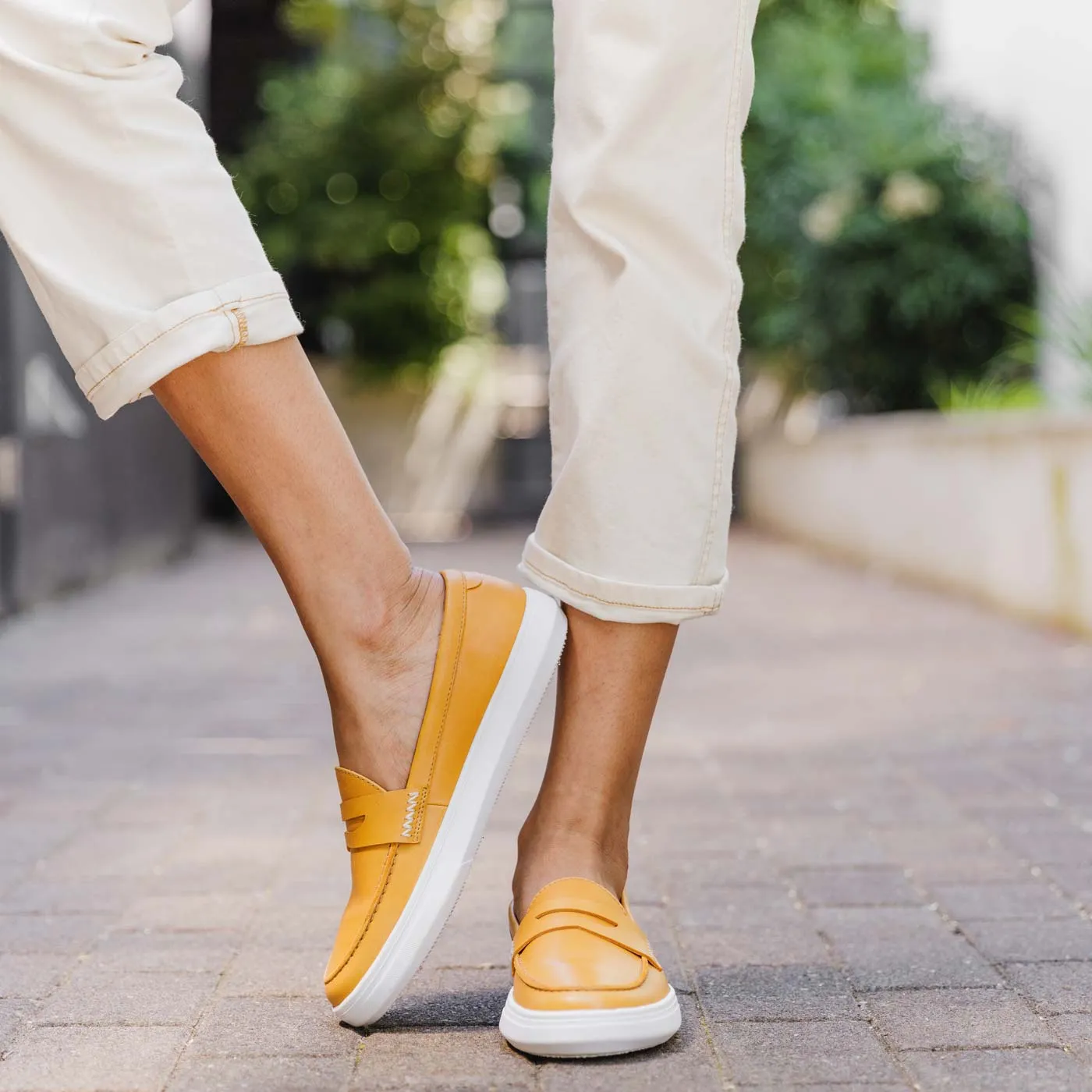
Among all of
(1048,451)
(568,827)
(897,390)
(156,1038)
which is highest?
(568,827)

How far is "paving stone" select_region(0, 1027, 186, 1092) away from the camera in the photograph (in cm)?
117

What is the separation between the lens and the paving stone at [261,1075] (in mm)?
1158

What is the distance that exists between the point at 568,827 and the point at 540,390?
43.3 ft

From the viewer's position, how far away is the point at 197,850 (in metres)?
2.01

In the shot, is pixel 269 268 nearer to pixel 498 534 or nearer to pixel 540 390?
pixel 498 534

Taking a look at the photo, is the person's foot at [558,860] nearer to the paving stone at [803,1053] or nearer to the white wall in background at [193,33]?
the paving stone at [803,1053]

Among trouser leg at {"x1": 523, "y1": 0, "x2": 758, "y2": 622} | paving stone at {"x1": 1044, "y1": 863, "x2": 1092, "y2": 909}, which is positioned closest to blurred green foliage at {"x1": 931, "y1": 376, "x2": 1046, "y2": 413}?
paving stone at {"x1": 1044, "y1": 863, "x2": 1092, "y2": 909}

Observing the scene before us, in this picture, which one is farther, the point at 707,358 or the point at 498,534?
the point at 498,534

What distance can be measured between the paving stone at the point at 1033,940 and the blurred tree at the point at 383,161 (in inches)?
446

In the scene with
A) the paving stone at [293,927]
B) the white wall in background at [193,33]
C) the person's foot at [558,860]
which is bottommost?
the paving stone at [293,927]

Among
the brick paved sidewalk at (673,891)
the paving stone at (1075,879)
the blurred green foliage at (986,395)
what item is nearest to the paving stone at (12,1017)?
the brick paved sidewalk at (673,891)

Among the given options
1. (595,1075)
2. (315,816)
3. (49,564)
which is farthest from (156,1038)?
(49,564)

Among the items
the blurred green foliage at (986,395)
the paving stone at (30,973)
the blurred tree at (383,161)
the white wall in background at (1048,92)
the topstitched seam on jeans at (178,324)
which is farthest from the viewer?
the blurred tree at (383,161)

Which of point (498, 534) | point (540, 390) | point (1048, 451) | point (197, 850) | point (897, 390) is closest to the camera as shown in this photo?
point (197, 850)
